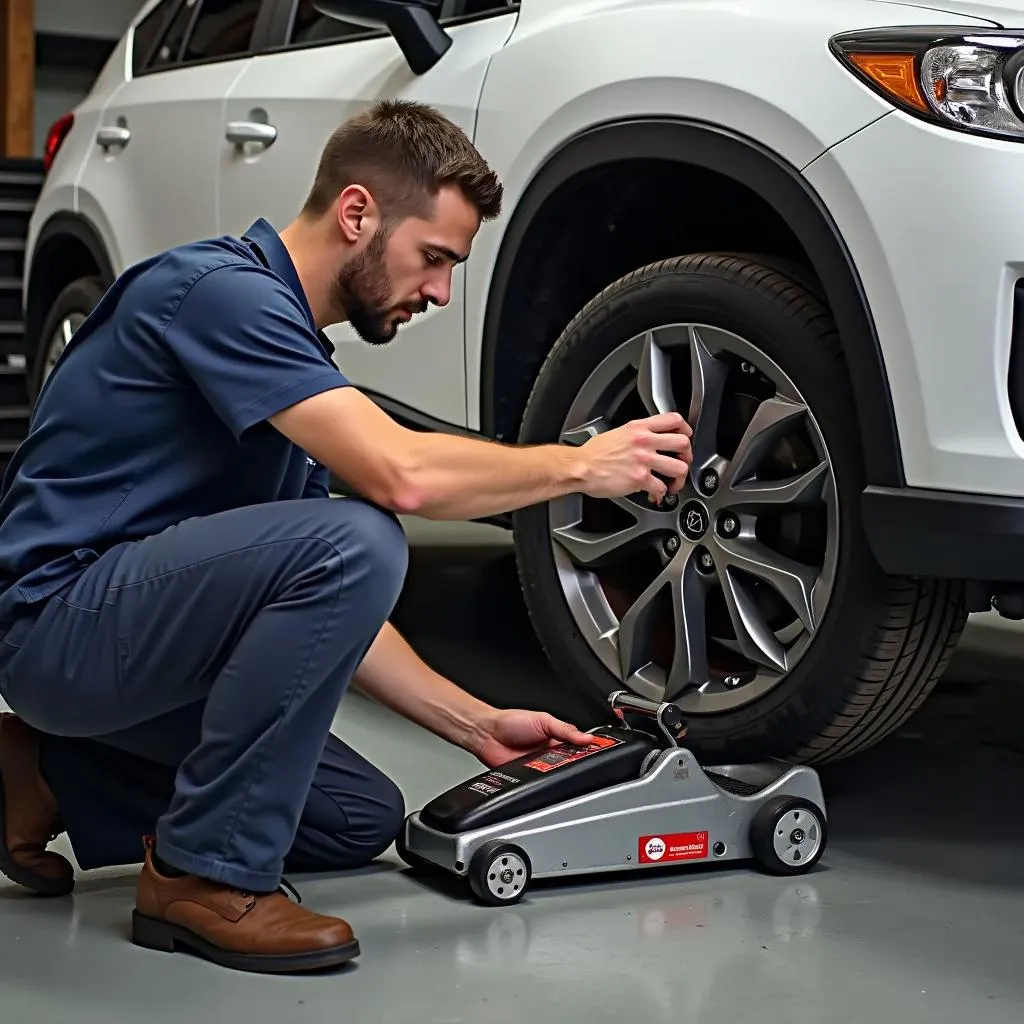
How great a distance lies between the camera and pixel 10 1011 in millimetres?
1685

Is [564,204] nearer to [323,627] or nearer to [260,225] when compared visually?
[260,225]

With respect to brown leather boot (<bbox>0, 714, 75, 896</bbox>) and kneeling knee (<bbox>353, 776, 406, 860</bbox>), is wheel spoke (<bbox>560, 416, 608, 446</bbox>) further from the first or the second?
brown leather boot (<bbox>0, 714, 75, 896</bbox>)

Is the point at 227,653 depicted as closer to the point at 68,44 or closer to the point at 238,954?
the point at 238,954

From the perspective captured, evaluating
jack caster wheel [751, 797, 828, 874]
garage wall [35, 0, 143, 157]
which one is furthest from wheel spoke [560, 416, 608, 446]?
garage wall [35, 0, 143, 157]

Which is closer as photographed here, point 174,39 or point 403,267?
point 403,267

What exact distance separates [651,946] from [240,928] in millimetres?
488

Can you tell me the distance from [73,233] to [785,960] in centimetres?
312

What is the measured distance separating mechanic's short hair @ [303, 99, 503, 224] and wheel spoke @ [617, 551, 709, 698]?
0.62 metres

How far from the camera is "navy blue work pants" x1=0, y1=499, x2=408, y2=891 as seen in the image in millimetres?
1825

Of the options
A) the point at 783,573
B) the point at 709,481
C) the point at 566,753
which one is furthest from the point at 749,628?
the point at 566,753

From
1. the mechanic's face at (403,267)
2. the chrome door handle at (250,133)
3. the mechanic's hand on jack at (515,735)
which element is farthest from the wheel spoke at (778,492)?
the chrome door handle at (250,133)

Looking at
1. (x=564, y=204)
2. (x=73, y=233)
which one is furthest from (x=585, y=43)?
(x=73, y=233)

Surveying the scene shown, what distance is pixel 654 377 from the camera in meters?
2.38

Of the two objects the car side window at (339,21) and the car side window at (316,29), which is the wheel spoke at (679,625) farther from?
the car side window at (316,29)
